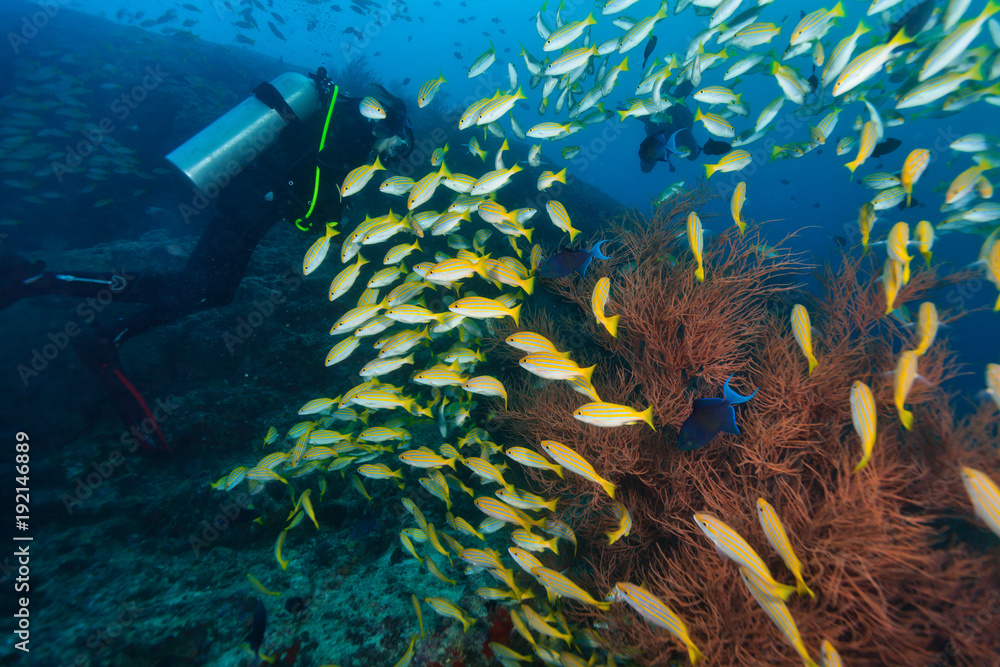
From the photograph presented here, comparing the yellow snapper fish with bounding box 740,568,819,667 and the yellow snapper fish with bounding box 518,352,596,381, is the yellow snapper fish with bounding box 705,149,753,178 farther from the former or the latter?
the yellow snapper fish with bounding box 740,568,819,667

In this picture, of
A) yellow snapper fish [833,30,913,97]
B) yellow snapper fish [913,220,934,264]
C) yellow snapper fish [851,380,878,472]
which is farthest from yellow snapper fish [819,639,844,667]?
yellow snapper fish [833,30,913,97]

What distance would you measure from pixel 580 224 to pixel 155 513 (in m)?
8.26

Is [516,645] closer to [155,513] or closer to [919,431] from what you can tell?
[155,513]

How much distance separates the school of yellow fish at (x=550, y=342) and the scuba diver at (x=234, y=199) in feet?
2.42

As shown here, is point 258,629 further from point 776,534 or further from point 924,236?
point 924,236

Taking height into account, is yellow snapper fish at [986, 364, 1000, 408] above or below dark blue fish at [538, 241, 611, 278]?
below

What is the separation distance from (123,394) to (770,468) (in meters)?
6.88

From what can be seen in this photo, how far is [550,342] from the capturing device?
2.92m

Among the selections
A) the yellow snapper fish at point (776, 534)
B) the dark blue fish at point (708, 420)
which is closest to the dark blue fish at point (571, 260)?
the dark blue fish at point (708, 420)

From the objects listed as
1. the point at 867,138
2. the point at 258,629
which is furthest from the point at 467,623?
the point at 867,138

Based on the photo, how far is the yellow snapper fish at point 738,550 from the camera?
1.83 meters

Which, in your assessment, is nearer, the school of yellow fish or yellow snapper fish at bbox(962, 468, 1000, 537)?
yellow snapper fish at bbox(962, 468, 1000, 537)

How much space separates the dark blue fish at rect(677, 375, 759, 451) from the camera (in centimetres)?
250

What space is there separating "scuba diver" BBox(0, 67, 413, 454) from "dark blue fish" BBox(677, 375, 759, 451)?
428 centimetres
